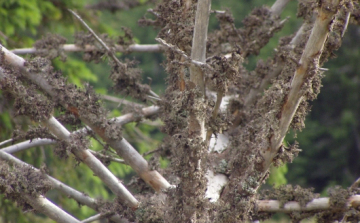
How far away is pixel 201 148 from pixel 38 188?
3.21 ft

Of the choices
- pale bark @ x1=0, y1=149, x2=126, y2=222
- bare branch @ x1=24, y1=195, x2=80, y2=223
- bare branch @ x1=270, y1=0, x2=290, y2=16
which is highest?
bare branch @ x1=270, y1=0, x2=290, y2=16

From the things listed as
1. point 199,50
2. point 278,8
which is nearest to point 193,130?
point 199,50

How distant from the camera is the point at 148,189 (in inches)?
131

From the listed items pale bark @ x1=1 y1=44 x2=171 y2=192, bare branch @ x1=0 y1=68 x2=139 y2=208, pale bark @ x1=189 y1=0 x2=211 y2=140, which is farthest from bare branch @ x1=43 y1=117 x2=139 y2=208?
pale bark @ x1=189 y1=0 x2=211 y2=140

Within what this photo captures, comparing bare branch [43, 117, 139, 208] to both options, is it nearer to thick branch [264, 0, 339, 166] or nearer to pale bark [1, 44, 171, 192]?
pale bark [1, 44, 171, 192]

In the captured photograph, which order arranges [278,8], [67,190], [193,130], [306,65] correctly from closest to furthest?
[306,65] → [193,130] → [67,190] → [278,8]

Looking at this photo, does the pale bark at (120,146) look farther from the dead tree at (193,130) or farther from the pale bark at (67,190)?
the pale bark at (67,190)

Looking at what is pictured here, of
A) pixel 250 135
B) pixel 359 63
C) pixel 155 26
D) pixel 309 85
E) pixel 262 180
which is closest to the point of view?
pixel 309 85

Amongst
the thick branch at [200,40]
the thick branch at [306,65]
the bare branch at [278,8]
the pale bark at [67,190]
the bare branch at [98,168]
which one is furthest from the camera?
the bare branch at [278,8]

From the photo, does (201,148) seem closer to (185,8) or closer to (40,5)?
(185,8)

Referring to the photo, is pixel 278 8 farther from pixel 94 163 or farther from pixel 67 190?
pixel 67 190

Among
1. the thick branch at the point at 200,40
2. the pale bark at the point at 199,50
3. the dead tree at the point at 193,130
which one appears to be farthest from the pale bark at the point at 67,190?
the thick branch at the point at 200,40

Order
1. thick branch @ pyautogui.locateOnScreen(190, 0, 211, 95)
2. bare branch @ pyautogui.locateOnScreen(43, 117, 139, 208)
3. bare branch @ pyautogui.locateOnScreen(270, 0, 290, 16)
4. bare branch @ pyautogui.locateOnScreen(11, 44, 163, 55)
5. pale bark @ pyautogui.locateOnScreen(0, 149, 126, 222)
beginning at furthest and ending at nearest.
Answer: bare branch @ pyautogui.locateOnScreen(270, 0, 290, 16) → bare branch @ pyautogui.locateOnScreen(11, 44, 163, 55) → pale bark @ pyautogui.locateOnScreen(0, 149, 126, 222) → bare branch @ pyautogui.locateOnScreen(43, 117, 139, 208) → thick branch @ pyautogui.locateOnScreen(190, 0, 211, 95)

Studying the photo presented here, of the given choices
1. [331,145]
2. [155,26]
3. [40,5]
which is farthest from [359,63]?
[155,26]
